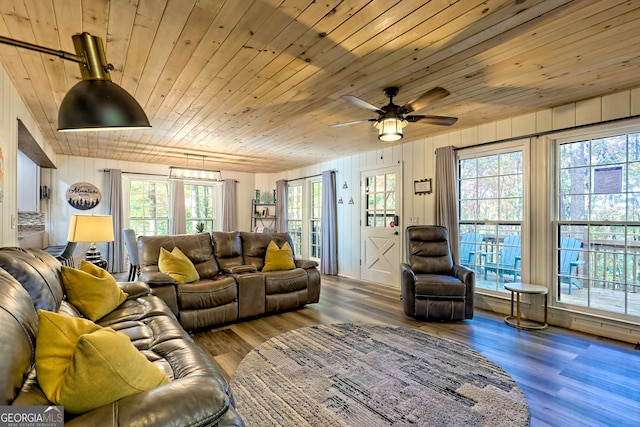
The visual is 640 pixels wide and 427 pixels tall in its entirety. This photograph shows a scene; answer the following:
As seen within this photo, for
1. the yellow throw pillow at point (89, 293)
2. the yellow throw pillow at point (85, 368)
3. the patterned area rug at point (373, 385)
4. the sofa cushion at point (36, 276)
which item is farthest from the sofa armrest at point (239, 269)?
the yellow throw pillow at point (85, 368)

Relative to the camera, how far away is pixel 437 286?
11.8 ft

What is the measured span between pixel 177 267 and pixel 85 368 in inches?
104

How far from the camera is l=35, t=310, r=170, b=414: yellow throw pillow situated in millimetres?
1012

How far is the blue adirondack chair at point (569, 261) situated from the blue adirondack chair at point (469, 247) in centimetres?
89

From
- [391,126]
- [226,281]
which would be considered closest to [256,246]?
[226,281]

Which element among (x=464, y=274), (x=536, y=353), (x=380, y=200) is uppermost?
(x=380, y=200)

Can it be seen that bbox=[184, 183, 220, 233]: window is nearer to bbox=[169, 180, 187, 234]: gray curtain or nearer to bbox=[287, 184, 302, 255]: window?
bbox=[169, 180, 187, 234]: gray curtain

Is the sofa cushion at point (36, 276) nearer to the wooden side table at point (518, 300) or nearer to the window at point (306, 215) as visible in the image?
the wooden side table at point (518, 300)

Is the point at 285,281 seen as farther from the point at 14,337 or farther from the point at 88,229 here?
the point at 14,337

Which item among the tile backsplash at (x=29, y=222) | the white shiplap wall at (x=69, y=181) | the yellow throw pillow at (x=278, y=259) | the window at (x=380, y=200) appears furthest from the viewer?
the white shiplap wall at (x=69, y=181)

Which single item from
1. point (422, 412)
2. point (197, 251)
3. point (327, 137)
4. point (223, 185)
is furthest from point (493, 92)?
point (223, 185)

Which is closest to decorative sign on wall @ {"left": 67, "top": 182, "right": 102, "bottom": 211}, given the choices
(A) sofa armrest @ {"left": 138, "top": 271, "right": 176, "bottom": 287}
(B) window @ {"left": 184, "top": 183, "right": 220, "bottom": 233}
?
(B) window @ {"left": 184, "top": 183, "right": 220, "bottom": 233}

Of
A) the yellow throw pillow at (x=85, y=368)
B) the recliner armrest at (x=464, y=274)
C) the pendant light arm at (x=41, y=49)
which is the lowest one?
the recliner armrest at (x=464, y=274)

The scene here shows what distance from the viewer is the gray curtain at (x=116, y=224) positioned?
609 cm
